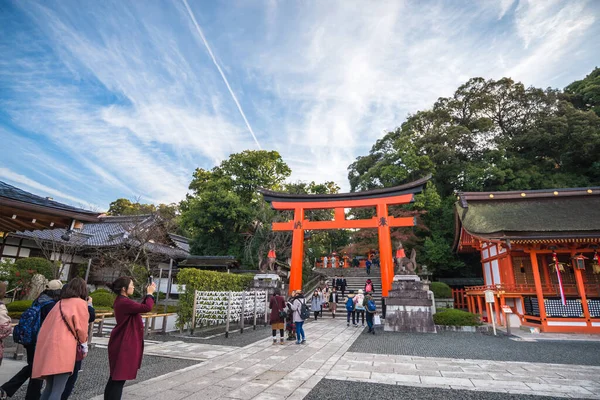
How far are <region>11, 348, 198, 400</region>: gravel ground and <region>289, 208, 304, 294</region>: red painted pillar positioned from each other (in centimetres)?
915

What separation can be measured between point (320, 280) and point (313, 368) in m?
16.1

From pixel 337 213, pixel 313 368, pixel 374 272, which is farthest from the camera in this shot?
pixel 374 272

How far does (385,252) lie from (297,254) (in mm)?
4455

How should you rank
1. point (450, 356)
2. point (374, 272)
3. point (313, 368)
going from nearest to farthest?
point (313, 368), point (450, 356), point (374, 272)

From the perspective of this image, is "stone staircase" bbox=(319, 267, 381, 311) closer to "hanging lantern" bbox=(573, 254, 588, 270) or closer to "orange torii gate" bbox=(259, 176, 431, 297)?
"orange torii gate" bbox=(259, 176, 431, 297)

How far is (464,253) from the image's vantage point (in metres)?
22.3

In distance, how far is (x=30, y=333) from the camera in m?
3.59

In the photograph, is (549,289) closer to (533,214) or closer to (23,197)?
(533,214)

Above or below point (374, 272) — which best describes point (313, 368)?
below

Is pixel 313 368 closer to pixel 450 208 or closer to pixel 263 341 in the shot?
pixel 263 341

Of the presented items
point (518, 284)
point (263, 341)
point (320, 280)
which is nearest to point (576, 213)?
point (518, 284)

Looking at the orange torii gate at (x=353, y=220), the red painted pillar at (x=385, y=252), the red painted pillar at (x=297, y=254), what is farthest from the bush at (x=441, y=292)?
the red painted pillar at (x=297, y=254)

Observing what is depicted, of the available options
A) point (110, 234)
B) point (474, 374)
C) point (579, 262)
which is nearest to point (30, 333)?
point (474, 374)

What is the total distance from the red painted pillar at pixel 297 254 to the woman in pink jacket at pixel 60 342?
12.2 meters
